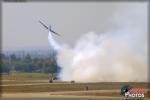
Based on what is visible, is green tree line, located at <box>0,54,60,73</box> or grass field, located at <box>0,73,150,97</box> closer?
grass field, located at <box>0,73,150,97</box>

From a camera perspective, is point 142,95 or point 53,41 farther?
point 53,41

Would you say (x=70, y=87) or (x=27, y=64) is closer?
(x=70, y=87)

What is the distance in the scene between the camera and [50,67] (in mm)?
80312

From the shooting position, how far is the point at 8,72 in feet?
275

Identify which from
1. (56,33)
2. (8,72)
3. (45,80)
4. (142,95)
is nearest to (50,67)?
(45,80)

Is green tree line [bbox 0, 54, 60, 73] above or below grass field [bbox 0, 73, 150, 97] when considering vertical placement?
above

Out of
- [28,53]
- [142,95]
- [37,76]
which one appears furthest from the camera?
[37,76]

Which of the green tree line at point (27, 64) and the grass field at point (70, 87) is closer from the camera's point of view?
the grass field at point (70, 87)

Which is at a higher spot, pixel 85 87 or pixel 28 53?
pixel 28 53

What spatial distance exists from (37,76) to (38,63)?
2518 mm

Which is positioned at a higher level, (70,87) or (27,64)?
(27,64)

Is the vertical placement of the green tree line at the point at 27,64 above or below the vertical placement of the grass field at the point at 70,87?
above

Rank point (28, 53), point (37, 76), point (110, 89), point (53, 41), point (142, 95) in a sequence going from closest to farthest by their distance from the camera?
1. point (142, 95)
2. point (110, 89)
3. point (53, 41)
4. point (28, 53)
5. point (37, 76)

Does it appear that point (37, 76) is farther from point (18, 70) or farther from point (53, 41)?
point (53, 41)
